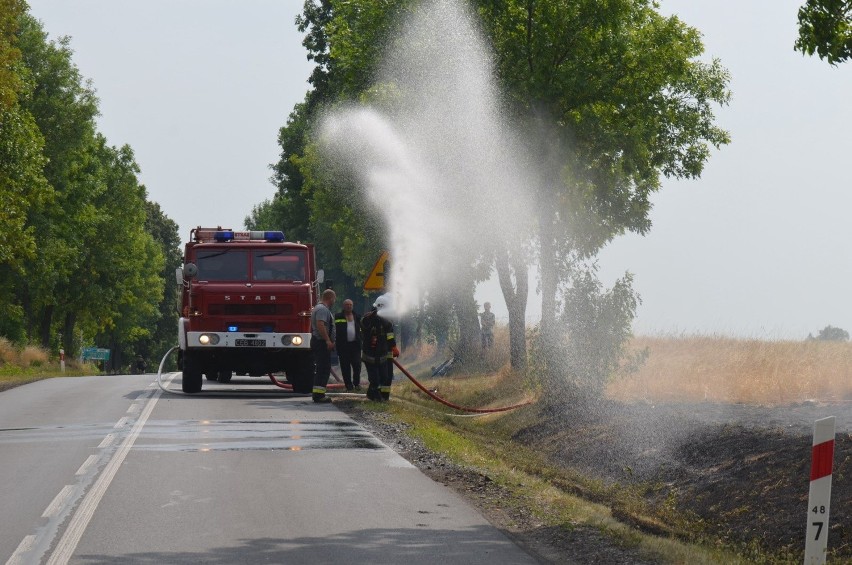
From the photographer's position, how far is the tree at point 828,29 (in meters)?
12.7

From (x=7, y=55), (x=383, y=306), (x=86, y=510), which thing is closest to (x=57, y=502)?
(x=86, y=510)

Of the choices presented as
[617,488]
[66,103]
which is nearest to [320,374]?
[617,488]

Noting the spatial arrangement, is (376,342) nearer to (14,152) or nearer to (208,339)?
(208,339)

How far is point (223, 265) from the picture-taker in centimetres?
2583

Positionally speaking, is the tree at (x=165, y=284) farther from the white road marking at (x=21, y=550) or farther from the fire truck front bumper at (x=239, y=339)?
the white road marking at (x=21, y=550)

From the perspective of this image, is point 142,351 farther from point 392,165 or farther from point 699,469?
point 699,469

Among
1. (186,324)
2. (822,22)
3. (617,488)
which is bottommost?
(617,488)

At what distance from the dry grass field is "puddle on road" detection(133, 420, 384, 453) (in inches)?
234

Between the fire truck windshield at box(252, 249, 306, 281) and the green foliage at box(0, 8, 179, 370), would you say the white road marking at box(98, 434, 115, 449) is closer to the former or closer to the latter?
the fire truck windshield at box(252, 249, 306, 281)

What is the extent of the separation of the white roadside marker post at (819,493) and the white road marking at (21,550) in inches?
199

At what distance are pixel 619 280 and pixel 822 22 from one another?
34.6ft

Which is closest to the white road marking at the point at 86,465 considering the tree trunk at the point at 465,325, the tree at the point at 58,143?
the tree trunk at the point at 465,325

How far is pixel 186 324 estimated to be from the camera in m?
26.0

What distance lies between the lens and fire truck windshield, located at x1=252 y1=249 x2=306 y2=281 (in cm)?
2580
